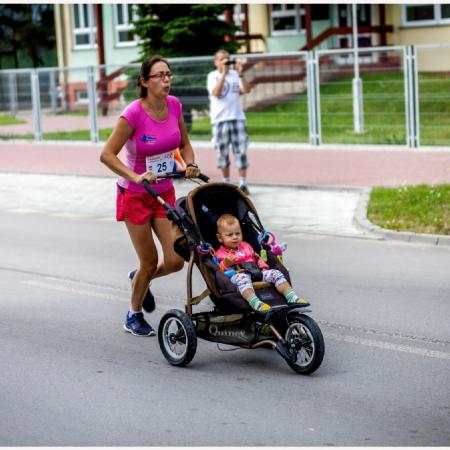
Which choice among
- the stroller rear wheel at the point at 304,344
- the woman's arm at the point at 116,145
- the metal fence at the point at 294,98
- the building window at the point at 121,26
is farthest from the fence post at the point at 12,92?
the stroller rear wheel at the point at 304,344

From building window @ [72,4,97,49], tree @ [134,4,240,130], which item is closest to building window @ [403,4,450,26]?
tree @ [134,4,240,130]

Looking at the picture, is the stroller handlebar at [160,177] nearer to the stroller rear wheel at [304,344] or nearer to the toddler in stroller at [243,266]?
the toddler in stroller at [243,266]

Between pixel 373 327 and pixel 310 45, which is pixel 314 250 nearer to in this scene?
pixel 373 327

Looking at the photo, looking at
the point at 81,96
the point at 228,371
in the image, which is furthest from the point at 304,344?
the point at 81,96

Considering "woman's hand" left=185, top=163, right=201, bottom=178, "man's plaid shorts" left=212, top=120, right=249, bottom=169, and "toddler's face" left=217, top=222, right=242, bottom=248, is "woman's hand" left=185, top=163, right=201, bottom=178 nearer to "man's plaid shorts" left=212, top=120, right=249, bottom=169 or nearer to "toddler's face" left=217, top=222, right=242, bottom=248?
"toddler's face" left=217, top=222, right=242, bottom=248

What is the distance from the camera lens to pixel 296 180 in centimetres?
1886

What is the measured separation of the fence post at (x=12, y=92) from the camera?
1243 inches

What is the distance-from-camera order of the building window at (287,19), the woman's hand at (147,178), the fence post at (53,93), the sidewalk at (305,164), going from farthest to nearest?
the building window at (287,19)
the fence post at (53,93)
the sidewalk at (305,164)
the woman's hand at (147,178)

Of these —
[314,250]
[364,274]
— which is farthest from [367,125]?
[364,274]

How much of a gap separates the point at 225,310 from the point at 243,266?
0.30 m

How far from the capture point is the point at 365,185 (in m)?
17.8

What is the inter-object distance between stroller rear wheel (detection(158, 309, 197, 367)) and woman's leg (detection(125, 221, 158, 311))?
0.71 metres

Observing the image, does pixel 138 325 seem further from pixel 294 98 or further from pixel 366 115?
pixel 294 98

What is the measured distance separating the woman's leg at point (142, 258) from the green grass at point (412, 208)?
209 inches
